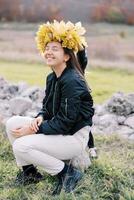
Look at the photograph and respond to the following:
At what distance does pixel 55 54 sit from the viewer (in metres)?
4.60

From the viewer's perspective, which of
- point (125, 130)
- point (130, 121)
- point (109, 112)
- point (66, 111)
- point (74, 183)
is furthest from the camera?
point (109, 112)

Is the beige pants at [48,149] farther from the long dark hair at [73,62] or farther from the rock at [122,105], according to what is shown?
the rock at [122,105]

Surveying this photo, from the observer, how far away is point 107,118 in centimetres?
757

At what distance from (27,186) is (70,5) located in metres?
31.2

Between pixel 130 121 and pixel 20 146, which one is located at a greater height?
pixel 20 146

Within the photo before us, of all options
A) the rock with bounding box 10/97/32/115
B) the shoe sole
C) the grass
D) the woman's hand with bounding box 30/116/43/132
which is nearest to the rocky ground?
the rock with bounding box 10/97/32/115

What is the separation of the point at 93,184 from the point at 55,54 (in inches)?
43.3

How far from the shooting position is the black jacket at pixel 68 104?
4457mm

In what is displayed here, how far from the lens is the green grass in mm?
11297

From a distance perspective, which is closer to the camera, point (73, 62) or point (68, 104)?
point (68, 104)

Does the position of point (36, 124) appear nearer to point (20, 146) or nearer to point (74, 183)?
point (20, 146)

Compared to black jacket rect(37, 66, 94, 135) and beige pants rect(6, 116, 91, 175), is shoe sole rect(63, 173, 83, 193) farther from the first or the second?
black jacket rect(37, 66, 94, 135)

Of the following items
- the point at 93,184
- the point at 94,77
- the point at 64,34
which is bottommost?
the point at 94,77

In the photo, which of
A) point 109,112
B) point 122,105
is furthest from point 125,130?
A: point 109,112
